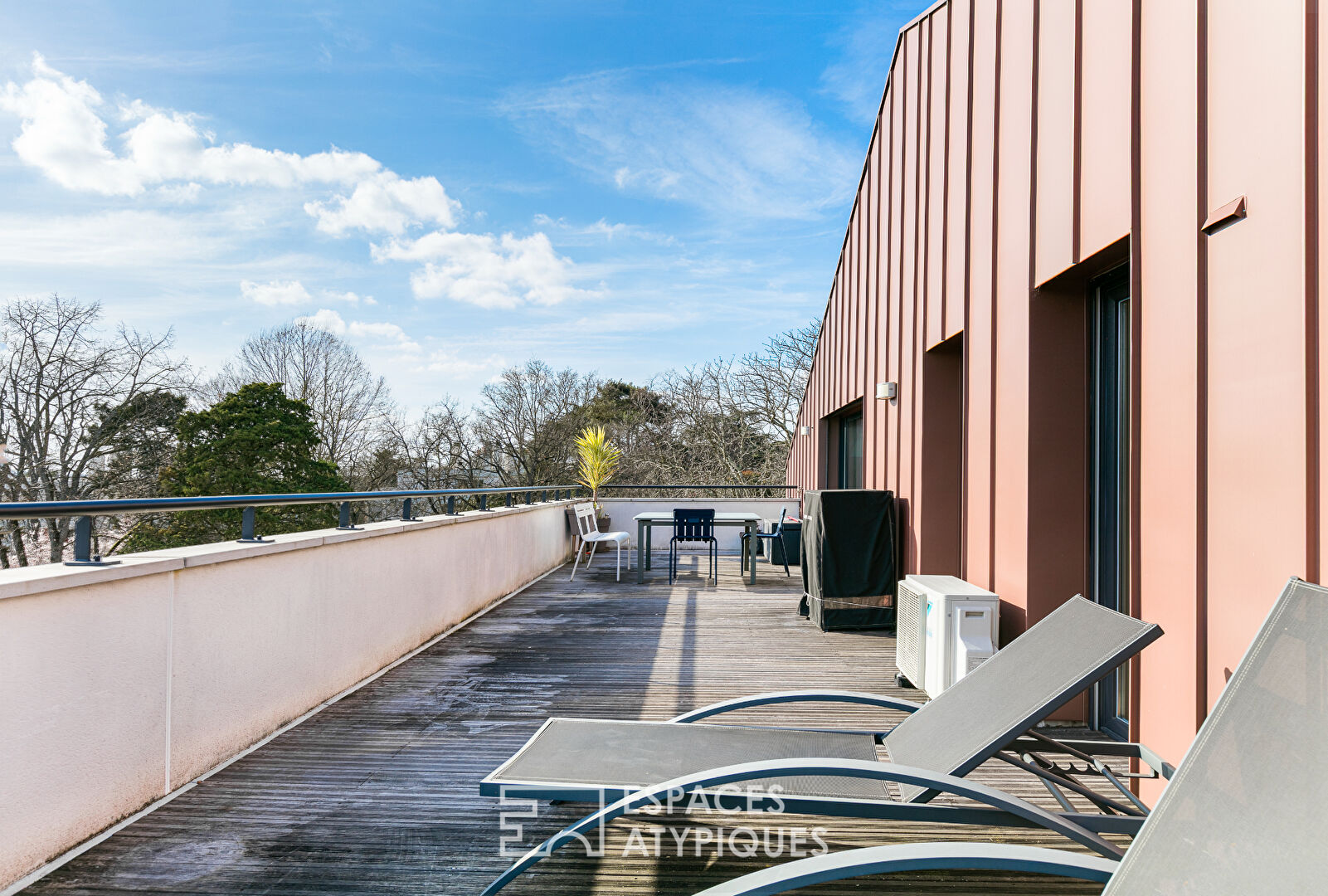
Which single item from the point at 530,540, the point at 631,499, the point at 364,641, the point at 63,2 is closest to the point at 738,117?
the point at 631,499

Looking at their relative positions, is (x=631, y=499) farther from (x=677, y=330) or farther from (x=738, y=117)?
(x=677, y=330)

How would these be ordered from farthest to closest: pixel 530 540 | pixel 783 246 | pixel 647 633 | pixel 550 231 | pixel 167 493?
pixel 550 231 < pixel 783 246 < pixel 167 493 < pixel 530 540 < pixel 647 633

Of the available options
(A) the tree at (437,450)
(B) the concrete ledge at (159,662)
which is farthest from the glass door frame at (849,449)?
(A) the tree at (437,450)

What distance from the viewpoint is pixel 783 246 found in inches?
957

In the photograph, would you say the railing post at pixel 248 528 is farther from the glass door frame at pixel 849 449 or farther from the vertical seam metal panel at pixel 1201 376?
the glass door frame at pixel 849 449

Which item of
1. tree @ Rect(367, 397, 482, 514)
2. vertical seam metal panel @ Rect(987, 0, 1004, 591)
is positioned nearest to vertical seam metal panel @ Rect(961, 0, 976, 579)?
vertical seam metal panel @ Rect(987, 0, 1004, 591)

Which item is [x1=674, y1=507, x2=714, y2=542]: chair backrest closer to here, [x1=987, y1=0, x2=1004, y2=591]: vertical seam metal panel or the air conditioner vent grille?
the air conditioner vent grille

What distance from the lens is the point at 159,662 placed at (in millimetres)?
2484

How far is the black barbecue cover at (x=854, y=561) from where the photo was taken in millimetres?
5598

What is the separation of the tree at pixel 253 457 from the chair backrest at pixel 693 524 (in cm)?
1205

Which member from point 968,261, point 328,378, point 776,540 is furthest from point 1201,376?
point 328,378

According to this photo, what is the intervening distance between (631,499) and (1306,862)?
1113cm

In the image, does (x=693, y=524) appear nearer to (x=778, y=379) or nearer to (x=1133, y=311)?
(x=1133, y=311)

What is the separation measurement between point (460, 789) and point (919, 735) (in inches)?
65.4
